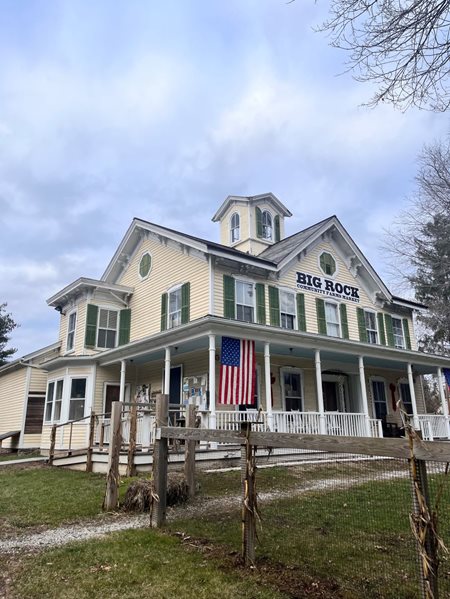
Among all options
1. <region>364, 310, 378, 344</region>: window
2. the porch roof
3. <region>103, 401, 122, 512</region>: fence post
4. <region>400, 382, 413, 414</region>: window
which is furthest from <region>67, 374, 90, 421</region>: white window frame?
<region>400, 382, 413, 414</region>: window

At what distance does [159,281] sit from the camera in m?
16.9

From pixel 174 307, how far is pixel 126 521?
10.1 meters

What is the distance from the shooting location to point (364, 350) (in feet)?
50.0

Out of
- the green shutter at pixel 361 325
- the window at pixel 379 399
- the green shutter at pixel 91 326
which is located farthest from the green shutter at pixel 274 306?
the green shutter at pixel 91 326

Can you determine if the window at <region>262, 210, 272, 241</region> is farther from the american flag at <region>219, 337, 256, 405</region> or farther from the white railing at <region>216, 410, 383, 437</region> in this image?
the white railing at <region>216, 410, 383, 437</region>

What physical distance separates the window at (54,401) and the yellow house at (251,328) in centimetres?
7

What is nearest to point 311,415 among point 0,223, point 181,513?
point 181,513

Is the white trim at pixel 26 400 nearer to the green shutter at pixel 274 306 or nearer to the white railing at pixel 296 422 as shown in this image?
the green shutter at pixel 274 306

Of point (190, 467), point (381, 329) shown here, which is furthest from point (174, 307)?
point (381, 329)

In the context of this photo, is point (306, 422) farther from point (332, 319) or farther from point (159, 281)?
point (159, 281)

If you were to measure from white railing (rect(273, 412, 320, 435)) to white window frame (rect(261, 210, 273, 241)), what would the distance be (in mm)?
9159

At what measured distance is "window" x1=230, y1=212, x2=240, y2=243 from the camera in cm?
2016

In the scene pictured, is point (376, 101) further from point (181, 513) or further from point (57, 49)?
point (181, 513)

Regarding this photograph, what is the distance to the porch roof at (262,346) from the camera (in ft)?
40.2
